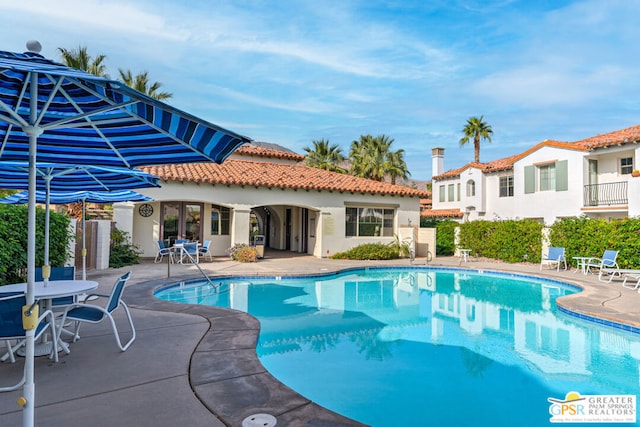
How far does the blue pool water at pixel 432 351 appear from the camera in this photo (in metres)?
5.22

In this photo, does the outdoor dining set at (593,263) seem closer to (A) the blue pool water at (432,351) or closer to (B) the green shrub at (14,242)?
(A) the blue pool water at (432,351)

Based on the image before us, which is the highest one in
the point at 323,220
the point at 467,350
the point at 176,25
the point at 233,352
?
the point at 176,25

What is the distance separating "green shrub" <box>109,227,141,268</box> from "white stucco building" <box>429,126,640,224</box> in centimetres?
2153

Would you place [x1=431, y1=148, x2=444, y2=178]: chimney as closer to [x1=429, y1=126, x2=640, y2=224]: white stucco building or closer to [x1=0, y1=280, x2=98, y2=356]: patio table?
[x1=429, y1=126, x2=640, y2=224]: white stucco building

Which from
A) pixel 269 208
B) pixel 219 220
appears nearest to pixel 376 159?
pixel 269 208

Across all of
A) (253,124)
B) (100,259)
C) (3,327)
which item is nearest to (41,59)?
(3,327)

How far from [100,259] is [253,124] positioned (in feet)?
62.8

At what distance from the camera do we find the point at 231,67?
16.5 meters

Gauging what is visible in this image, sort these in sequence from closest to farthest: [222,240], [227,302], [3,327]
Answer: [3,327] < [227,302] < [222,240]

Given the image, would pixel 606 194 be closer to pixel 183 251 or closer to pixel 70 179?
pixel 183 251

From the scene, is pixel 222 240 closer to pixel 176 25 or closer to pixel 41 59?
pixel 176 25

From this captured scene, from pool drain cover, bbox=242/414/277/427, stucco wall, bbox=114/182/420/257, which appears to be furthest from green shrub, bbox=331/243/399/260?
pool drain cover, bbox=242/414/277/427

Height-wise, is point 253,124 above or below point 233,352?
above

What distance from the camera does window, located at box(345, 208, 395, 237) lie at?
74.7ft
